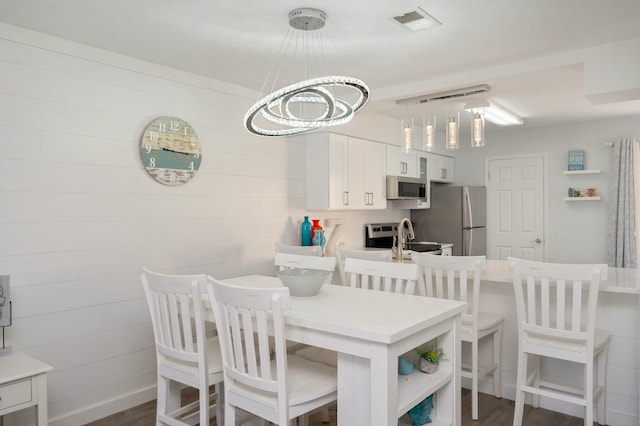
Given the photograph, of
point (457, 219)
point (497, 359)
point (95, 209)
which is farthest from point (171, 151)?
point (457, 219)

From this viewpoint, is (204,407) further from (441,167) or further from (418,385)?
(441,167)

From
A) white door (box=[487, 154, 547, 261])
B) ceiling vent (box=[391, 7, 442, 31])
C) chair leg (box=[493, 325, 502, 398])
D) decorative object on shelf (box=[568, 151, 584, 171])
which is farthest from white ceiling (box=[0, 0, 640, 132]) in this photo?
white door (box=[487, 154, 547, 261])

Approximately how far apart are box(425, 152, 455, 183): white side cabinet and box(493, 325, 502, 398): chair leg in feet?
9.93

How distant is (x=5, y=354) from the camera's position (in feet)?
7.57

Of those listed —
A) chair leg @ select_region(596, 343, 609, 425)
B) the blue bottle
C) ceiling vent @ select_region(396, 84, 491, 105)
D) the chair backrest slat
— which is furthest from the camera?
the blue bottle

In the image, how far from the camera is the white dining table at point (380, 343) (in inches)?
66.3

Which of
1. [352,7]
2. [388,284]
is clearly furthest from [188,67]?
[388,284]

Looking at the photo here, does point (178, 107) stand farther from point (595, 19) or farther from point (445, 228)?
point (445, 228)

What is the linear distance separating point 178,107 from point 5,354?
1.87 metres

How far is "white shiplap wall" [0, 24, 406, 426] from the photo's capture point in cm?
258

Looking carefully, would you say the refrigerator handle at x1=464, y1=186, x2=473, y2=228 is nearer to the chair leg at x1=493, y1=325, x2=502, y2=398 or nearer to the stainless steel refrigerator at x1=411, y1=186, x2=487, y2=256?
the stainless steel refrigerator at x1=411, y1=186, x2=487, y2=256

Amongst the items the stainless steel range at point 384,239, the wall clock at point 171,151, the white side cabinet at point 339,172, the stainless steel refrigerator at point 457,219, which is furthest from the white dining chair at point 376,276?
the stainless steel refrigerator at point 457,219

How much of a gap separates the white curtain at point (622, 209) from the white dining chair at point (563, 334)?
105 inches

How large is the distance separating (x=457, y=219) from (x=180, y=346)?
4.22m
